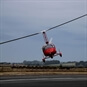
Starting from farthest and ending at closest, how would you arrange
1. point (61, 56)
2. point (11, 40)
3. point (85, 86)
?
point (61, 56), point (85, 86), point (11, 40)

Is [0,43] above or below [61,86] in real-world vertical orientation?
above

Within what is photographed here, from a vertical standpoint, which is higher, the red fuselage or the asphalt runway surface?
the red fuselage

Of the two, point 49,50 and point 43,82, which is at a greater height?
point 49,50

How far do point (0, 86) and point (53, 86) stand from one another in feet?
15.3

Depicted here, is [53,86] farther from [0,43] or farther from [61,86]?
[0,43]

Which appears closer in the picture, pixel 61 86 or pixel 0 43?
pixel 0 43

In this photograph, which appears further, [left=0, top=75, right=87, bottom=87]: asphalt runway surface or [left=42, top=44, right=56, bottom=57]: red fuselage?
[left=42, top=44, right=56, bottom=57]: red fuselage

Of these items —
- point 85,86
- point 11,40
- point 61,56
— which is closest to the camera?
point 11,40

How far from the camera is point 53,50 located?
168 ft

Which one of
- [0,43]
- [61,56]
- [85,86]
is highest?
[61,56]

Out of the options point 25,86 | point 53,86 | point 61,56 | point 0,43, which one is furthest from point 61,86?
point 61,56

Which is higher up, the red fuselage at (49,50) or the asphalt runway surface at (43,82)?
the red fuselage at (49,50)

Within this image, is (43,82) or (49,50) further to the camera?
(49,50)

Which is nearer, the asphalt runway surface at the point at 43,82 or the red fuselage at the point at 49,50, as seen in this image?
the asphalt runway surface at the point at 43,82
